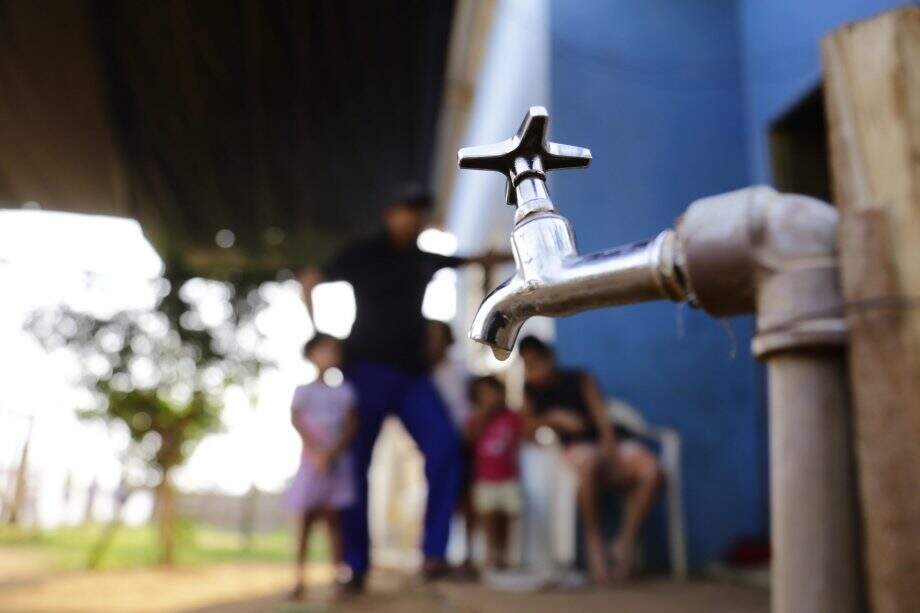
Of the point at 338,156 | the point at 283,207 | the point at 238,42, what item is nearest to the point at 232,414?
the point at 283,207

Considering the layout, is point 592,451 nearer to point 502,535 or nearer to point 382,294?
point 502,535

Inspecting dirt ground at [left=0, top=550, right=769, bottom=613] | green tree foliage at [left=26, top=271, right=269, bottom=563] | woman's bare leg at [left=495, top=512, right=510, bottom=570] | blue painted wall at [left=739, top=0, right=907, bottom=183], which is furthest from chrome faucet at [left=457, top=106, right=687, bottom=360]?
green tree foliage at [left=26, top=271, right=269, bottom=563]

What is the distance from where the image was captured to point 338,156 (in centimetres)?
580

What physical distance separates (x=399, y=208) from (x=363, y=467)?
37.7 inches

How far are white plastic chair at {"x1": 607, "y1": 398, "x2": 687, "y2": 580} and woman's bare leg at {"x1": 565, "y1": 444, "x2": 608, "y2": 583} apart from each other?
1.05 ft

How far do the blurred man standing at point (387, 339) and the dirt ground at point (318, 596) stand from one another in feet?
0.77

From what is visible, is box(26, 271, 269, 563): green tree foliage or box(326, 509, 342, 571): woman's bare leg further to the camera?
box(26, 271, 269, 563): green tree foliage

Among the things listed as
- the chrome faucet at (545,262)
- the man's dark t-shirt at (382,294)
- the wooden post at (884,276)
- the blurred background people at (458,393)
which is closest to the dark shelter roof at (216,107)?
the man's dark t-shirt at (382,294)

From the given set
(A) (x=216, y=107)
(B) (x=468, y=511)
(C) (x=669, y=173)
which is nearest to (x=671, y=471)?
(B) (x=468, y=511)

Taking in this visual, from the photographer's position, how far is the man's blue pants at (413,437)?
304 centimetres

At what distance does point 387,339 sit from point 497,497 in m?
0.86

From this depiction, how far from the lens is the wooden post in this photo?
1.51 ft

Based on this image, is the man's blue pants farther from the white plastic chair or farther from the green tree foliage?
the green tree foliage

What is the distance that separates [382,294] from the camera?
3064mm
